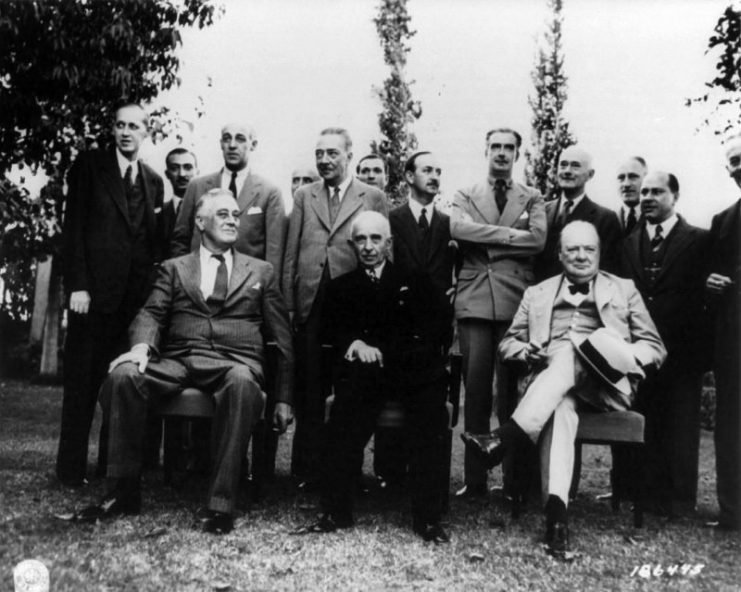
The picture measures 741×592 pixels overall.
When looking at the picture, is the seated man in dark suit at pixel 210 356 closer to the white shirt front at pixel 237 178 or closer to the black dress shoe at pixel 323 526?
the black dress shoe at pixel 323 526

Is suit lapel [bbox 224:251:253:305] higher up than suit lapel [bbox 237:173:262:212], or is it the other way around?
suit lapel [bbox 237:173:262:212]

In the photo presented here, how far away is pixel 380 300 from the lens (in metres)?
4.25

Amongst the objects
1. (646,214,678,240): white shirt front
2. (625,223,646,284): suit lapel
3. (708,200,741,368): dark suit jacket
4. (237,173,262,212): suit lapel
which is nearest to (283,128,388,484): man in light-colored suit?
(237,173,262,212): suit lapel

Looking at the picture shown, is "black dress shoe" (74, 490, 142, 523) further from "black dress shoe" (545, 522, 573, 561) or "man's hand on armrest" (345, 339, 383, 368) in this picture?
"black dress shoe" (545, 522, 573, 561)

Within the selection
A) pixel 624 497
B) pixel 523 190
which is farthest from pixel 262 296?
pixel 624 497

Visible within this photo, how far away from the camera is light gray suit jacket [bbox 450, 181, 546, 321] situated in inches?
185

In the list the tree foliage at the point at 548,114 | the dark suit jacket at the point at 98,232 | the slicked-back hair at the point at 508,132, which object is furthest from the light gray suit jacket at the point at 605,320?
the tree foliage at the point at 548,114

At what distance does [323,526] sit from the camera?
3.80 meters

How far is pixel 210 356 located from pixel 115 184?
46.6 inches

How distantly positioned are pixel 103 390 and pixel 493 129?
2.69m

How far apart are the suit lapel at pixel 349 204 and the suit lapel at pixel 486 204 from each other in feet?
2.25

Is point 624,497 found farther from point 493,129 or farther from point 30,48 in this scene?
point 30,48

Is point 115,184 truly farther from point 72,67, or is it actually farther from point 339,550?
point 339,550

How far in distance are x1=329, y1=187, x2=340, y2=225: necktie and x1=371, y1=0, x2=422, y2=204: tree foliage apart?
14473 mm
